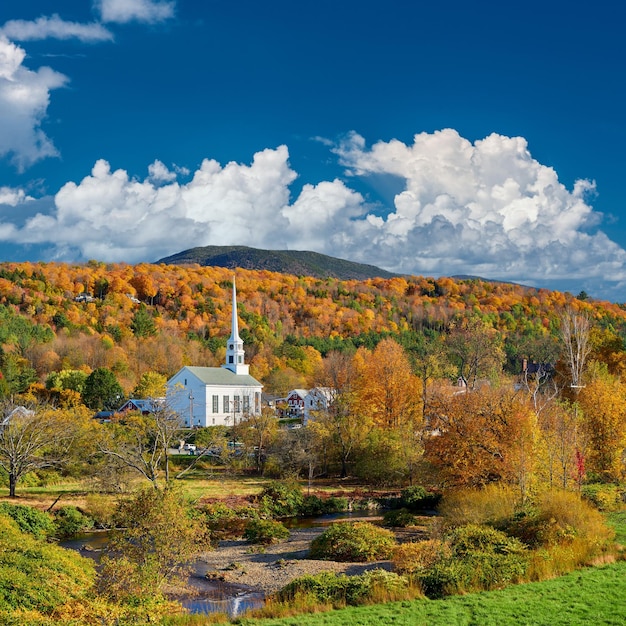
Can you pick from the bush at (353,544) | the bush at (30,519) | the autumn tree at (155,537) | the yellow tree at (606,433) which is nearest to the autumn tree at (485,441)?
the bush at (353,544)

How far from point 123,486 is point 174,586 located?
19.8m

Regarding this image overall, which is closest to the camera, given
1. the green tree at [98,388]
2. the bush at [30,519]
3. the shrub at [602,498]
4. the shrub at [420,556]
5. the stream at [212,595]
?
the stream at [212,595]

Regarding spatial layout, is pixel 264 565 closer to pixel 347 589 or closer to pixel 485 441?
pixel 347 589

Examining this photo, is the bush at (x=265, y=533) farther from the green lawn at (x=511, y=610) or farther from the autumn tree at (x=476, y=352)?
the autumn tree at (x=476, y=352)

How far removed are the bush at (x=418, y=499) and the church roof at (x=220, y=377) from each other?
4292cm

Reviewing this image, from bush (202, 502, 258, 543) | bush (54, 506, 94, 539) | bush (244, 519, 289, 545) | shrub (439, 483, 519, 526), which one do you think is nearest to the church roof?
bush (202, 502, 258, 543)

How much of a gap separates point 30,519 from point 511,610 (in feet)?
76.2

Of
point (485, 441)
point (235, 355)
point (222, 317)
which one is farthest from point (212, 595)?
point (222, 317)

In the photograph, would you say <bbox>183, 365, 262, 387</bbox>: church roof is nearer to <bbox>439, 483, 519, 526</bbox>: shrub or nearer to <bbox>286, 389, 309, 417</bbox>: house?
<bbox>286, 389, 309, 417</bbox>: house

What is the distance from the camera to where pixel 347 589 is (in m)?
20.3

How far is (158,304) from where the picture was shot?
145 m

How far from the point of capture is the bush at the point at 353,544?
28547 millimetres

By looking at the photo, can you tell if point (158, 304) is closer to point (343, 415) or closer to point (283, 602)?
point (343, 415)

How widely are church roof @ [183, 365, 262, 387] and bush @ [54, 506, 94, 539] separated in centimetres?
4318
